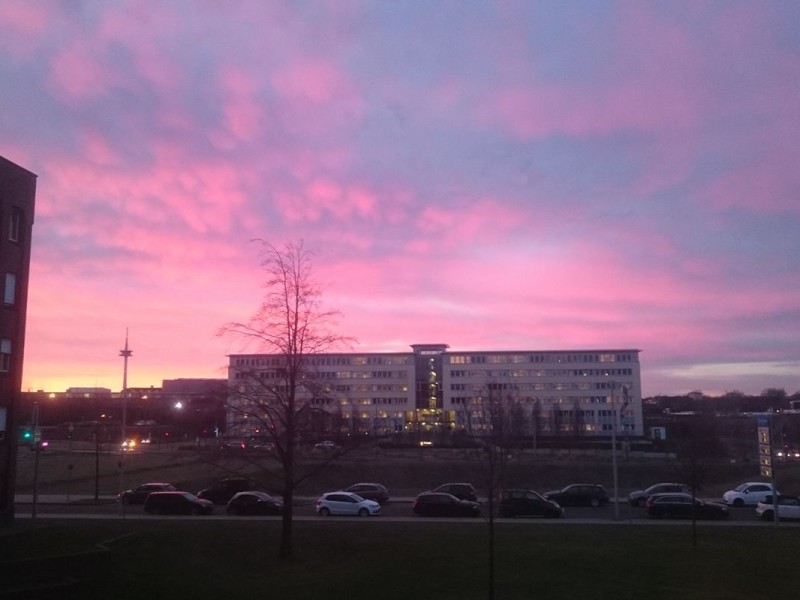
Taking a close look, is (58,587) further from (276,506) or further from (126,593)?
(276,506)

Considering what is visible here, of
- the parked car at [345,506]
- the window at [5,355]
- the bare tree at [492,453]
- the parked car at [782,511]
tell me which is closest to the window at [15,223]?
the window at [5,355]

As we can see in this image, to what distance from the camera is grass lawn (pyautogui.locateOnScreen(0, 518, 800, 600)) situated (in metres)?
18.4

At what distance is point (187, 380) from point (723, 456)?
14168 cm

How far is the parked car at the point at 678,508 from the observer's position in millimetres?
39906

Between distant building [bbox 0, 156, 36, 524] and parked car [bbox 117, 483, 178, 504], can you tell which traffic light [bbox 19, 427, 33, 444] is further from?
parked car [bbox 117, 483, 178, 504]

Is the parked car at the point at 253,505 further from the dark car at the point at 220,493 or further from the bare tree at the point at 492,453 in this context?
the bare tree at the point at 492,453

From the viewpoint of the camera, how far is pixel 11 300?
116 feet

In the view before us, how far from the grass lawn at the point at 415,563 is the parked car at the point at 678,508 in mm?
7553

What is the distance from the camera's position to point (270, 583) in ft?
64.6

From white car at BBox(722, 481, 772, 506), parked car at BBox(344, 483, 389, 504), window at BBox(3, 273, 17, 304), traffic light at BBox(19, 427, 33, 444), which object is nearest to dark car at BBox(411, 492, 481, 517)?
parked car at BBox(344, 483, 389, 504)

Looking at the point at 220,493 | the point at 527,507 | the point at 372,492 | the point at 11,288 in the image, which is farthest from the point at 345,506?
the point at 11,288

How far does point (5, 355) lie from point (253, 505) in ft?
51.9

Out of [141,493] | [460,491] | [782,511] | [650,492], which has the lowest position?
[141,493]

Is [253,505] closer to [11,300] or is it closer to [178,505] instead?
[178,505]
